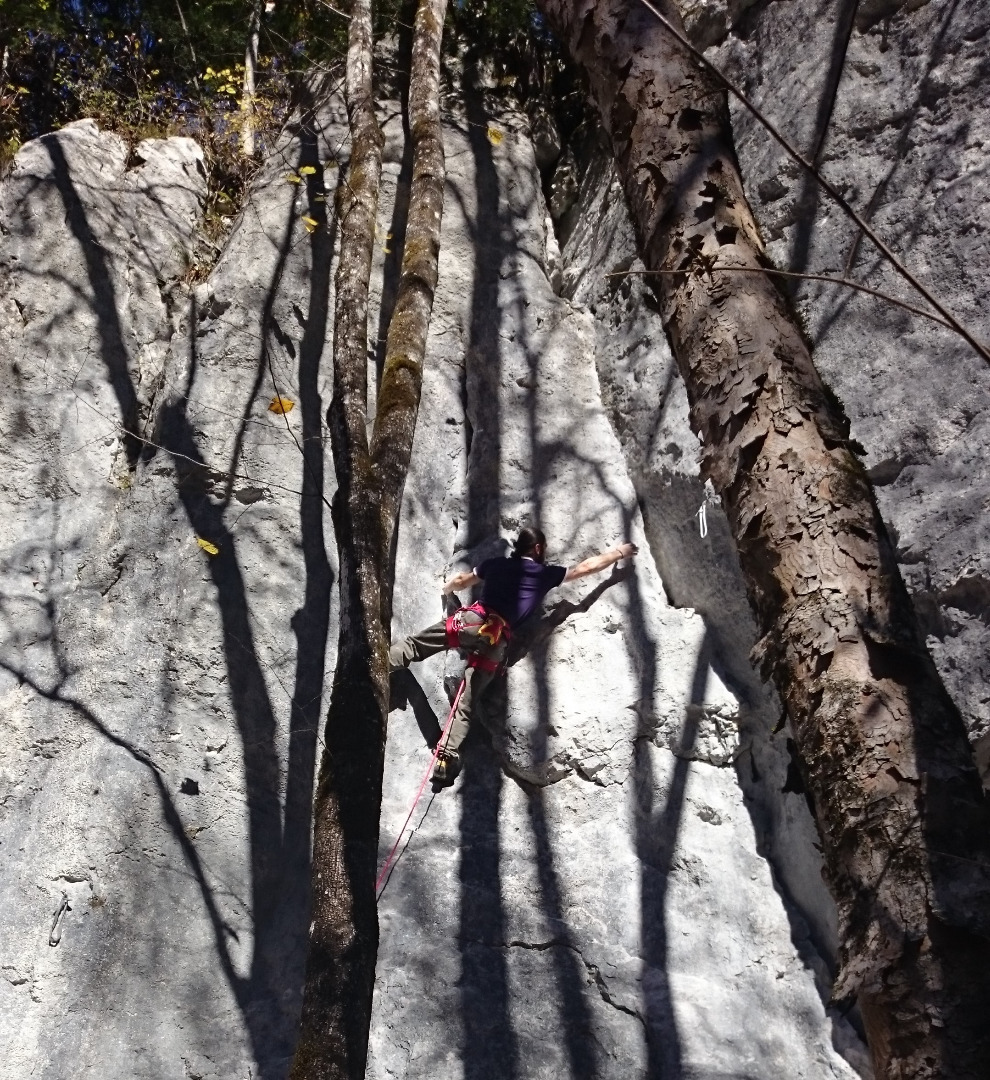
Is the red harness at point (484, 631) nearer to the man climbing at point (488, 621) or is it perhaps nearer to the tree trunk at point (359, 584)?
the man climbing at point (488, 621)

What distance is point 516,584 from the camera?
5004 millimetres

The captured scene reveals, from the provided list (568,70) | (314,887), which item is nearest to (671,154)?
(314,887)

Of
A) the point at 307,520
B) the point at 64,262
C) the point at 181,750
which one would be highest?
the point at 64,262

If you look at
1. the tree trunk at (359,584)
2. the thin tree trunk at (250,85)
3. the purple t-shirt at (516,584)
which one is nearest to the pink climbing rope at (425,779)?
the purple t-shirt at (516,584)

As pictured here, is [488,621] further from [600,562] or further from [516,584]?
[600,562]

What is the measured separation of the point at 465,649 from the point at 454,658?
190 mm

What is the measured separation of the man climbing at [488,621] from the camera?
4812mm

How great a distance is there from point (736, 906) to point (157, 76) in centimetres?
796

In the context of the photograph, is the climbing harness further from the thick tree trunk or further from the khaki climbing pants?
the thick tree trunk

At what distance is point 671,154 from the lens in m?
1.97

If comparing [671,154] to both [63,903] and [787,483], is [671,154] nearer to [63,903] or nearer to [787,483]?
[787,483]

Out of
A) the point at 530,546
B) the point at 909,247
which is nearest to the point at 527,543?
the point at 530,546

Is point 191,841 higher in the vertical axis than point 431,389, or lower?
lower

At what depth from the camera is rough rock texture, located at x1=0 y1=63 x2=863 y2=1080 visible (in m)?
4.07
